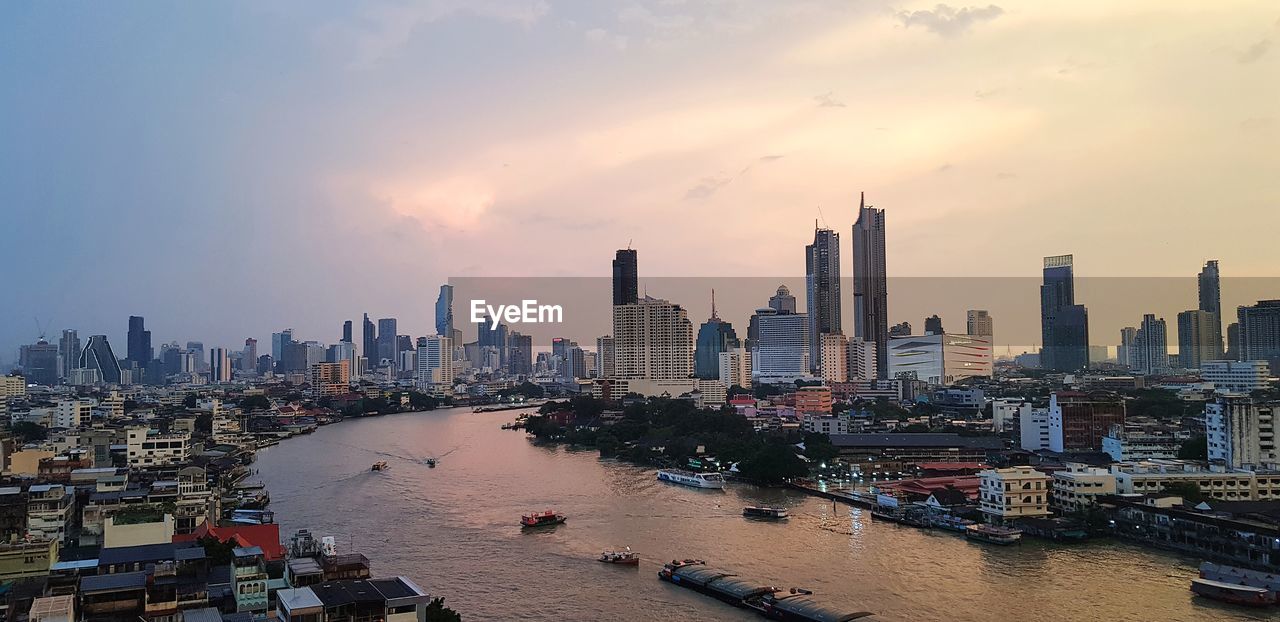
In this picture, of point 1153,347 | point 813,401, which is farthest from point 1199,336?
point 813,401

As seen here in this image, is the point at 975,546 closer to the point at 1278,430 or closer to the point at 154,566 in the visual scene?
the point at 1278,430

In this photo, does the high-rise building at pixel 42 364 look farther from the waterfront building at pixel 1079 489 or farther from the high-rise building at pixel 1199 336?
the high-rise building at pixel 1199 336

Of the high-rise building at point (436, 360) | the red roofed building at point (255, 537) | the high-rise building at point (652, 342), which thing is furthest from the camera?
the high-rise building at point (436, 360)

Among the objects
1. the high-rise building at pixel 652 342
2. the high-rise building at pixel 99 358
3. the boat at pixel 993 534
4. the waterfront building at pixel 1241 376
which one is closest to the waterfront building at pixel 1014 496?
the boat at pixel 993 534

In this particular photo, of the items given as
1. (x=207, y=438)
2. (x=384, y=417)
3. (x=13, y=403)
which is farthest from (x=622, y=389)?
(x=13, y=403)

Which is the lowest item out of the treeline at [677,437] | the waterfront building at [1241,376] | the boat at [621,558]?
the boat at [621,558]

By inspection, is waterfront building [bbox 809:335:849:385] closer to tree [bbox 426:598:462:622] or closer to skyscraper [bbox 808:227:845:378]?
skyscraper [bbox 808:227:845:378]

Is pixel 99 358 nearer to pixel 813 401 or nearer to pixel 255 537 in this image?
pixel 813 401
